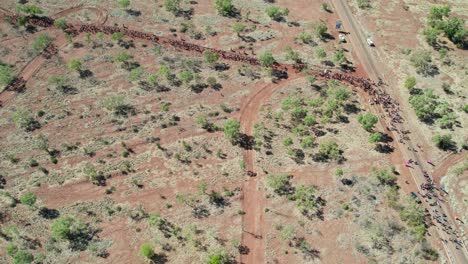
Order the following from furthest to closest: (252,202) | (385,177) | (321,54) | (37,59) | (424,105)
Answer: (321,54), (37,59), (424,105), (385,177), (252,202)

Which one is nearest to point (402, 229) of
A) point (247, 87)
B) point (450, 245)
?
point (450, 245)

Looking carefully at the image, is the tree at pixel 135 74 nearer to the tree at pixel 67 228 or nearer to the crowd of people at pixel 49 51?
the crowd of people at pixel 49 51

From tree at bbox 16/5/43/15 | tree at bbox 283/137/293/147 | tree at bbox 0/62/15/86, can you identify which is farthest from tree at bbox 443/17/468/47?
tree at bbox 0/62/15/86

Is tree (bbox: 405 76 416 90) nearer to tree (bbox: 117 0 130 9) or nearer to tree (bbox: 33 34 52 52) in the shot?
tree (bbox: 117 0 130 9)

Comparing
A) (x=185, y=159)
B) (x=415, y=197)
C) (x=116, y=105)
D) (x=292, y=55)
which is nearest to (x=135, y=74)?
(x=116, y=105)

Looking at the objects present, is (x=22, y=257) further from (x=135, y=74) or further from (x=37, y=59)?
(x=37, y=59)

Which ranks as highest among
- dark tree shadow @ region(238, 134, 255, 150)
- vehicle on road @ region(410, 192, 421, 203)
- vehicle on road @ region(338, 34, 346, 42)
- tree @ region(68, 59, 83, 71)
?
vehicle on road @ region(338, 34, 346, 42)

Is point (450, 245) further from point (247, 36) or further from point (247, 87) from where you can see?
point (247, 36)
